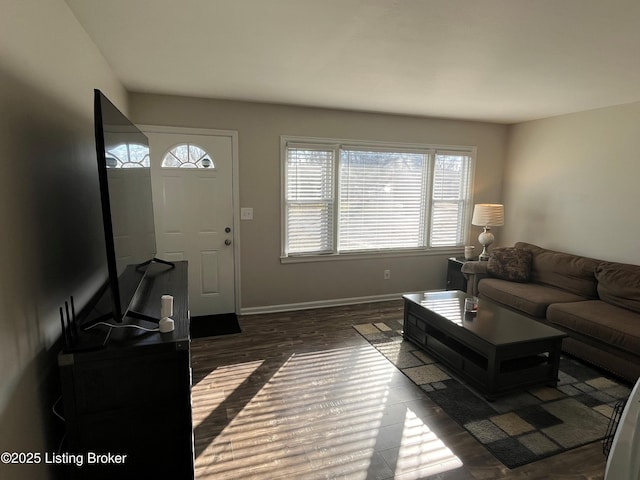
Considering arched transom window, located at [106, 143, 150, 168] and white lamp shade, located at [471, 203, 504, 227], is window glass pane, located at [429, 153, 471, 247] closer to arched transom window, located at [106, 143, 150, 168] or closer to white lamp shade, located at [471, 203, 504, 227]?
white lamp shade, located at [471, 203, 504, 227]

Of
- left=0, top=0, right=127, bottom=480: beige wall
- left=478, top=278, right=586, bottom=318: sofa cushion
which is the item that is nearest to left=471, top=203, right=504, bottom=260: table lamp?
left=478, top=278, right=586, bottom=318: sofa cushion

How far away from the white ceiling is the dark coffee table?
192 centimetres

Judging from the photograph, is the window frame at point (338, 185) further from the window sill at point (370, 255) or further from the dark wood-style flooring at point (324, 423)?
the dark wood-style flooring at point (324, 423)

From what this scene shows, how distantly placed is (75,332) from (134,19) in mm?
1708

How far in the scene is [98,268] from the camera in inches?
84.0

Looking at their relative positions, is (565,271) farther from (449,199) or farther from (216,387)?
(216,387)

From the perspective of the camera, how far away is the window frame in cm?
411

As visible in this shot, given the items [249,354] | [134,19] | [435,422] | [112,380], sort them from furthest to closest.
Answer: [249,354]
[435,422]
[134,19]
[112,380]

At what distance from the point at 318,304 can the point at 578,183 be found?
333cm

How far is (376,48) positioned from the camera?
91.9 inches

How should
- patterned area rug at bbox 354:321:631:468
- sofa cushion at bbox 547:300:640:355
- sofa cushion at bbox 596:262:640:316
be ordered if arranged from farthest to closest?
sofa cushion at bbox 596:262:640:316
sofa cushion at bbox 547:300:640:355
patterned area rug at bbox 354:321:631:468

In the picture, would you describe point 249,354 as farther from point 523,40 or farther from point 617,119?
point 617,119

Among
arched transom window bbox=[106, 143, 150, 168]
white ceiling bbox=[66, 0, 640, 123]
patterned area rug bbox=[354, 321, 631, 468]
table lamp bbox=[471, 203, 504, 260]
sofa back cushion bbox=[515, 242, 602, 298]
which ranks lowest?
patterned area rug bbox=[354, 321, 631, 468]

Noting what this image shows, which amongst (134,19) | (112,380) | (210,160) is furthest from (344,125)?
(112,380)
